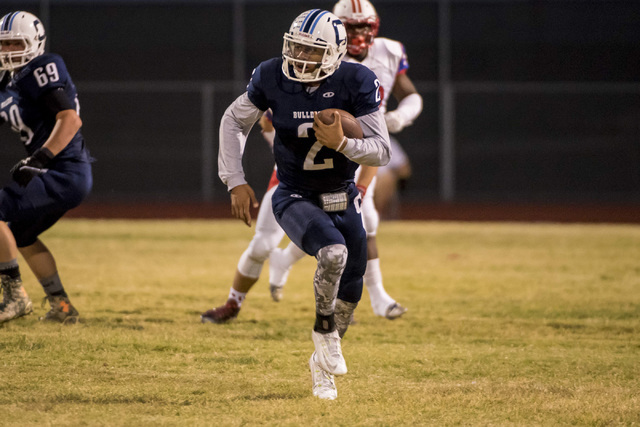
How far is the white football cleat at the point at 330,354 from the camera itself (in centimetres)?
395

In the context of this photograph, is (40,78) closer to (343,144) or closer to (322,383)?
(343,144)

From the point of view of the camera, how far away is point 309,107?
418 centimetres

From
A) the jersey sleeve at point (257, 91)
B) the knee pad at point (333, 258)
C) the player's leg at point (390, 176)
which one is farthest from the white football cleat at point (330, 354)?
the player's leg at point (390, 176)

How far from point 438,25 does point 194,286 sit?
15384 mm

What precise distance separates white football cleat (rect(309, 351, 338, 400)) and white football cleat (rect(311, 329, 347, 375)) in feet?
0.15

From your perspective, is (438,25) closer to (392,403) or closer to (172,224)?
(172,224)

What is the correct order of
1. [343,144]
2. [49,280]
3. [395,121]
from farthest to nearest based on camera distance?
[395,121] < [49,280] < [343,144]

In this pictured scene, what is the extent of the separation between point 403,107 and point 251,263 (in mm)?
1498

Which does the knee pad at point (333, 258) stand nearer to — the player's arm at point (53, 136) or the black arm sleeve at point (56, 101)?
the player's arm at point (53, 136)

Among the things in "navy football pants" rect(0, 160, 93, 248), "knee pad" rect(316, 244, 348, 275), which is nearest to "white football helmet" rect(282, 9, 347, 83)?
"knee pad" rect(316, 244, 348, 275)

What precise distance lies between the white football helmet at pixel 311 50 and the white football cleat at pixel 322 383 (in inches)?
53.0

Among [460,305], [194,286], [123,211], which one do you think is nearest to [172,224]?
[123,211]

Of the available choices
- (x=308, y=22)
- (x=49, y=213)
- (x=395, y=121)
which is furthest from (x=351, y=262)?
(x=49, y=213)

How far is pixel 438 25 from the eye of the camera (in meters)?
21.2
